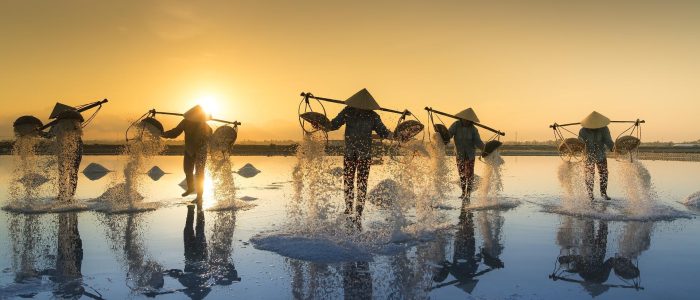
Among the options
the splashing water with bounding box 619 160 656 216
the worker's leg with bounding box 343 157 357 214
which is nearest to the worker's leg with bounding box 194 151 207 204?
the worker's leg with bounding box 343 157 357 214

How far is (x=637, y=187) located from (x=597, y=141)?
1.72 metres

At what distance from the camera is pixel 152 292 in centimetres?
463

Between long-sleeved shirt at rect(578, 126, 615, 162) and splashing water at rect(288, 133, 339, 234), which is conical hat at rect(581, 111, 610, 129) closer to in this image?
long-sleeved shirt at rect(578, 126, 615, 162)

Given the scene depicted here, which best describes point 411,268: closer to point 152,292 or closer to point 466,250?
point 466,250

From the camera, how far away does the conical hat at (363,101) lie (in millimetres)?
8477

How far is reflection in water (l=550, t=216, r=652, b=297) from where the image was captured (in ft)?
16.9

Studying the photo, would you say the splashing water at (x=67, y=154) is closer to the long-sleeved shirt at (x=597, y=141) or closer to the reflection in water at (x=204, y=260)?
the reflection in water at (x=204, y=260)

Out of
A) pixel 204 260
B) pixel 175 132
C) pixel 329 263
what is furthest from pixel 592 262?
pixel 175 132

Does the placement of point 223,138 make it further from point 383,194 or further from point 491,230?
point 491,230

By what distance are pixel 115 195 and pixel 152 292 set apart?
313 inches

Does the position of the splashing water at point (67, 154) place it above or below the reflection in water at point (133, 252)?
above

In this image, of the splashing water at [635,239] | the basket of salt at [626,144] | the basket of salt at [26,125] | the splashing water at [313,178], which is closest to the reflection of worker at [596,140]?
the basket of salt at [626,144]

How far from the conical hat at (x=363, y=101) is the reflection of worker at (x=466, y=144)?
4.56 m

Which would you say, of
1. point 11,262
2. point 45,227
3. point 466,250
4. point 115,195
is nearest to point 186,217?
point 45,227
